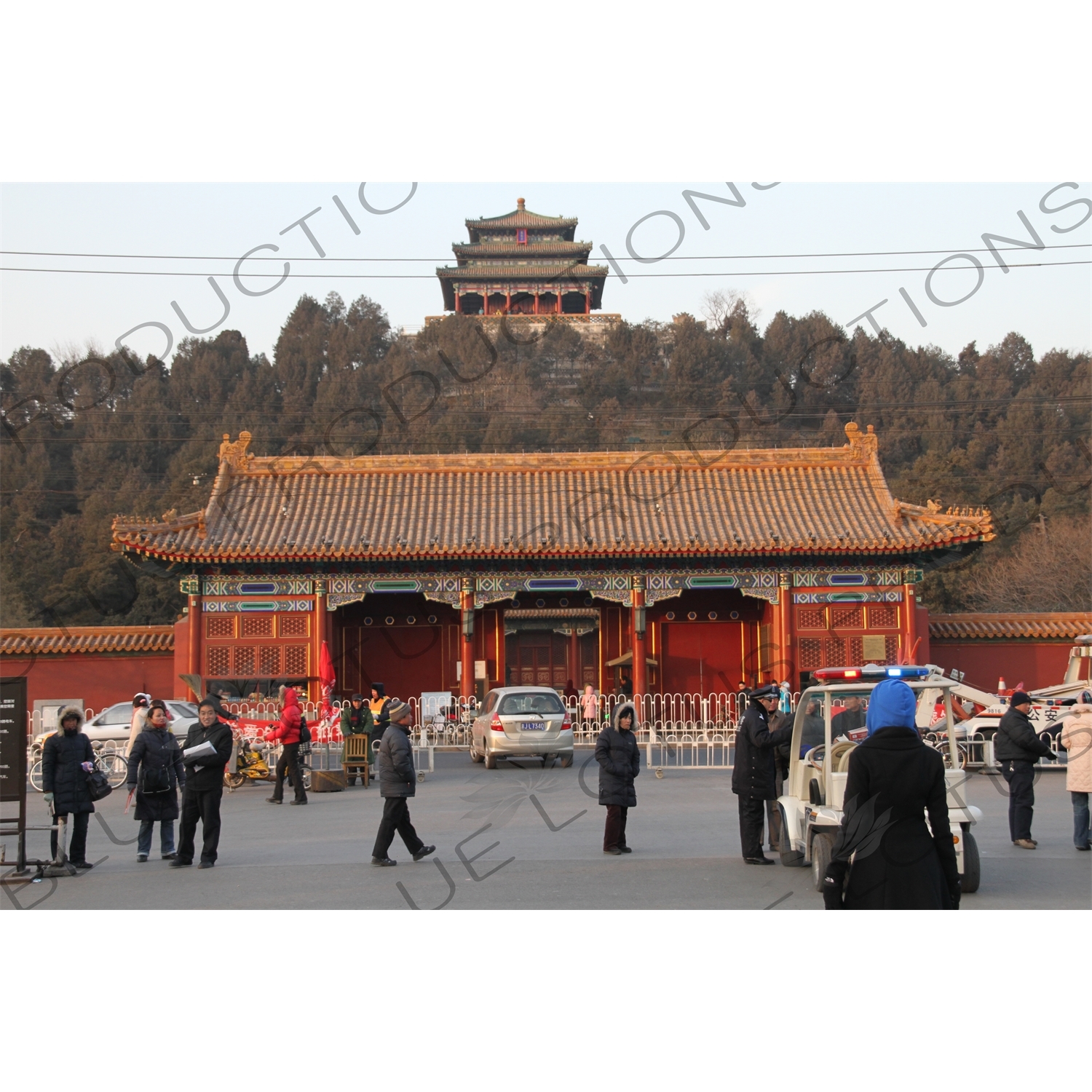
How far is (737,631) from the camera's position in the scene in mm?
30047

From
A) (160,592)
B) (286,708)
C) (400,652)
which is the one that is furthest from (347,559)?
(160,592)

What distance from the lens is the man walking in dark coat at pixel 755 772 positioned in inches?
419

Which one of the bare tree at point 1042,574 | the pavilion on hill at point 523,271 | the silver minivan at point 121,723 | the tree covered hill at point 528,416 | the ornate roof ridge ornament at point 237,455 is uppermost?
the pavilion on hill at point 523,271

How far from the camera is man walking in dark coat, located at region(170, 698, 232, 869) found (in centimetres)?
1113

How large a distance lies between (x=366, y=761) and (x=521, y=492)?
12.2 metres

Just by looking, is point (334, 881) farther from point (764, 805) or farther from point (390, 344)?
point (390, 344)

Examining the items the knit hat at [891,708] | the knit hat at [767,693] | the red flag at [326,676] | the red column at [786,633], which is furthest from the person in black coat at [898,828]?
the red column at [786,633]

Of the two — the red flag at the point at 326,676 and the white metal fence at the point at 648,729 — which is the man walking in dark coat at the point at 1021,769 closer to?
the white metal fence at the point at 648,729

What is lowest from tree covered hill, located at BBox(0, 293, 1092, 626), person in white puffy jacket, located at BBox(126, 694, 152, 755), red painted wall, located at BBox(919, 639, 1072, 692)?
person in white puffy jacket, located at BBox(126, 694, 152, 755)

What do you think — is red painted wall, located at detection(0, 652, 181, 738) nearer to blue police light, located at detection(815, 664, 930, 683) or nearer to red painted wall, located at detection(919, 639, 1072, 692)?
red painted wall, located at detection(919, 639, 1072, 692)

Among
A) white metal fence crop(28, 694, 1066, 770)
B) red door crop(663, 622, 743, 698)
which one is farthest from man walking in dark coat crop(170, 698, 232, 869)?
red door crop(663, 622, 743, 698)

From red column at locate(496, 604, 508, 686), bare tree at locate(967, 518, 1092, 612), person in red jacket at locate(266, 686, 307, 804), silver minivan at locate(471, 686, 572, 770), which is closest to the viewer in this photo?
person in red jacket at locate(266, 686, 307, 804)

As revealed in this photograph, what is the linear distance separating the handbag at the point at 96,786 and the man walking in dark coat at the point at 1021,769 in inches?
319

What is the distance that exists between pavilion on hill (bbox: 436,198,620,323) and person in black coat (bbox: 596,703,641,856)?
216ft
